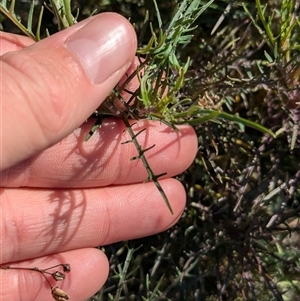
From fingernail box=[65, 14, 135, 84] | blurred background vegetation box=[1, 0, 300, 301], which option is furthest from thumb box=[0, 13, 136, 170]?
blurred background vegetation box=[1, 0, 300, 301]

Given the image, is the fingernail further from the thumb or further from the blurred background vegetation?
the blurred background vegetation

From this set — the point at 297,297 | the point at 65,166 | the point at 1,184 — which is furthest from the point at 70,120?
the point at 297,297

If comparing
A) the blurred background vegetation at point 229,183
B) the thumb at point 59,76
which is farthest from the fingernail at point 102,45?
the blurred background vegetation at point 229,183

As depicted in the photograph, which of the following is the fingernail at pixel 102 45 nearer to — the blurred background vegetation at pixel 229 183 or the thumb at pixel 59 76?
the thumb at pixel 59 76

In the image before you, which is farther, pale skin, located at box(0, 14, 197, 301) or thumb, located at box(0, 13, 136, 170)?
pale skin, located at box(0, 14, 197, 301)

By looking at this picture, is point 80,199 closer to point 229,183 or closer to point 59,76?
point 229,183
